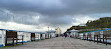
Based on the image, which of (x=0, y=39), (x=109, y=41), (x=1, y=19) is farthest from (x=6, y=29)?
(x=109, y=41)

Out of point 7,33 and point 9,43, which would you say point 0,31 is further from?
point 9,43

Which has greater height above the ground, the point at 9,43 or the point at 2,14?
the point at 2,14

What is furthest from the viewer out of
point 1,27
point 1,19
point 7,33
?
point 7,33

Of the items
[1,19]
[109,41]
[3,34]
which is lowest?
[109,41]

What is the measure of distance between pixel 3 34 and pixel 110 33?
12.0 meters

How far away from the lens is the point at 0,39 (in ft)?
41.8

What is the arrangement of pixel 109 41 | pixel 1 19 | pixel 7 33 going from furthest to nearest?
pixel 109 41 < pixel 7 33 < pixel 1 19

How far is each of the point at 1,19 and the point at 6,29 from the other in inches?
86.9

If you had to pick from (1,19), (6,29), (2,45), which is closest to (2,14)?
(1,19)

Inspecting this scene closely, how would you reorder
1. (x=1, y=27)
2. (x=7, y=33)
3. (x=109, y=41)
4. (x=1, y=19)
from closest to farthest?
(x=1, y=19), (x=1, y=27), (x=7, y=33), (x=109, y=41)

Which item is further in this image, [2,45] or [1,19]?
[2,45]

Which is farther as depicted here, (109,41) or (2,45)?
(109,41)

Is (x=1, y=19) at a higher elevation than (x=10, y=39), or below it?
higher

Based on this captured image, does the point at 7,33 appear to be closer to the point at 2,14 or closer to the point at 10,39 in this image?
the point at 10,39
